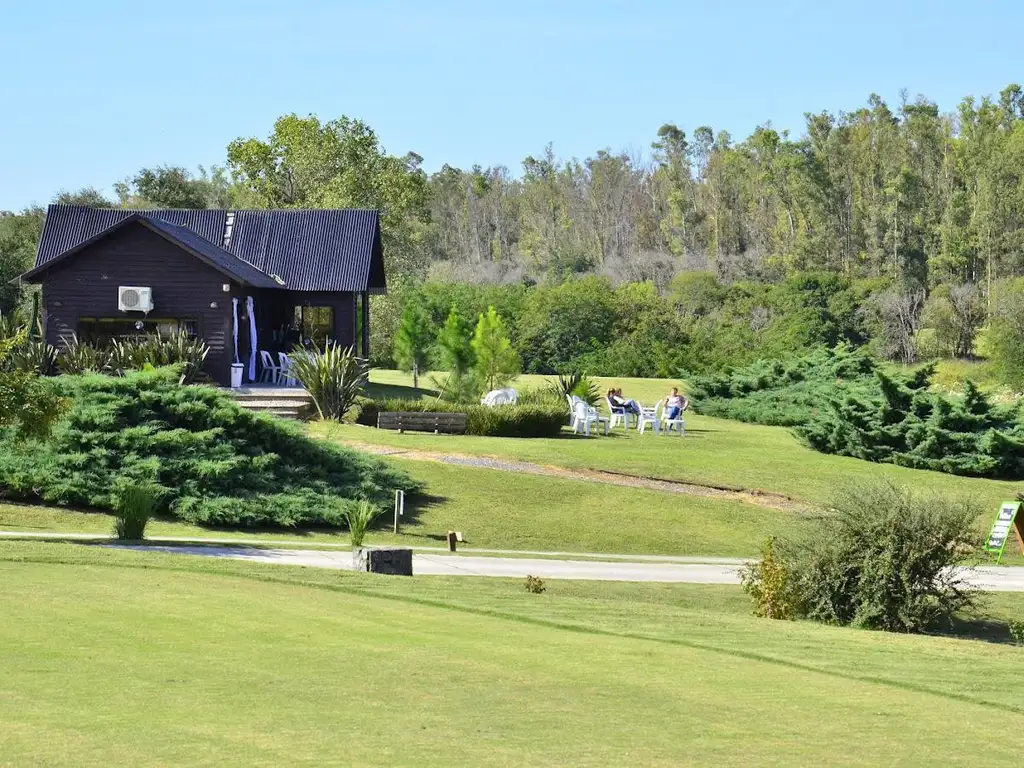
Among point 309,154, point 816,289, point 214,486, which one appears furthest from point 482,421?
point 816,289

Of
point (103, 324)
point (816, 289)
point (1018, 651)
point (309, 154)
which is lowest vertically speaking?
point (1018, 651)

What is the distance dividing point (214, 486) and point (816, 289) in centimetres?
5639

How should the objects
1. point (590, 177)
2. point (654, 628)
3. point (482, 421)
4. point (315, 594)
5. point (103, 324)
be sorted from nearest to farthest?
point (654, 628)
point (315, 594)
point (482, 421)
point (103, 324)
point (590, 177)

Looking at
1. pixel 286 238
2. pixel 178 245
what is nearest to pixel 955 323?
pixel 286 238

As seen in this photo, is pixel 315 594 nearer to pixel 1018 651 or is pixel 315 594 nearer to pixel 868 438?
pixel 1018 651

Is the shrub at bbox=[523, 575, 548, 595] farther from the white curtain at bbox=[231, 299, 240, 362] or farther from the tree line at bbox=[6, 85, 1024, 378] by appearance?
the tree line at bbox=[6, 85, 1024, 378]

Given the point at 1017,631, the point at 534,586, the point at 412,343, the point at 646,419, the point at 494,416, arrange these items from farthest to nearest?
the point at 412,343 < the point at 646,419 < the point at 494,416 < the point at 534,586 < the point at 1017,631

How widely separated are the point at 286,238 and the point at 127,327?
7.57 m

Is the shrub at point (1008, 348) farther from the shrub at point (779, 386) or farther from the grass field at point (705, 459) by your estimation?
the grass field at point (705, 459)

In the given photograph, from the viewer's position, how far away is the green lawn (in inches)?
934

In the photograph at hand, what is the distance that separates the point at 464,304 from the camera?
7188 centimetres

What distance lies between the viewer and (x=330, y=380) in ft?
116

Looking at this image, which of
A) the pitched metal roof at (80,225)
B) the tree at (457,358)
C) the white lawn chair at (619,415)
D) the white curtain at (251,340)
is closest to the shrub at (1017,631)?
the white lawn chair at (619,415)

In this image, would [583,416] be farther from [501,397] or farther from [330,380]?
[330,380]
